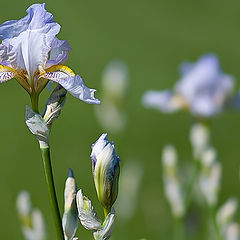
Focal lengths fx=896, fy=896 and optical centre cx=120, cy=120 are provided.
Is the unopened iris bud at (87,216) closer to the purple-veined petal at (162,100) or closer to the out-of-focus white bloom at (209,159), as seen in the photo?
the out-of-focus white bloom at (209,159)

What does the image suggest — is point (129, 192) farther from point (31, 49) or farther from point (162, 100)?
point (31, 49)

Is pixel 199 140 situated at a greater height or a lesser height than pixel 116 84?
lesser

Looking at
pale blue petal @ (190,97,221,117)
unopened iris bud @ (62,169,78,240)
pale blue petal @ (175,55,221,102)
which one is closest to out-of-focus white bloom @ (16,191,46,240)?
unopened iris bud @ (62,169,78,240)

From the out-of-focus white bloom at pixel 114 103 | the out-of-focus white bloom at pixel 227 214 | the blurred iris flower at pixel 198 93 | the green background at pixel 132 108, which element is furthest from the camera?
the green background at pixel 132 108

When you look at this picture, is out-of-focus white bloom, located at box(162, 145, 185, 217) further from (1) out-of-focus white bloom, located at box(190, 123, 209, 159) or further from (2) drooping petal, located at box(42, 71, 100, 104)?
(2) drooping petal, located at box(42, 71, 100, 104)

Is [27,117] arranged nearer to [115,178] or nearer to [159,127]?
[115,178]

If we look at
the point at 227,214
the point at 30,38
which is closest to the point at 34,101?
the point at 30,38

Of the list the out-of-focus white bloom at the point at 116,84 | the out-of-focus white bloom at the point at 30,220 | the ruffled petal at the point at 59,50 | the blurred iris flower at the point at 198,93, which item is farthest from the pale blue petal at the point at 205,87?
the ruffled petal at the point at 59,50
